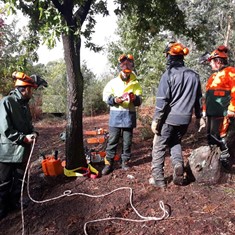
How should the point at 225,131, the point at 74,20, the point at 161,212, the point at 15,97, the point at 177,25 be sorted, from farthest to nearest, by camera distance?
the point at 177,25 → the point at 225,131 → the point at 74,20 → the point at 15,97 → the point at 161,212

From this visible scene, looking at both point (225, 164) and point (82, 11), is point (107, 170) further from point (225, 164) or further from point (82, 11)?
point (82, 11)

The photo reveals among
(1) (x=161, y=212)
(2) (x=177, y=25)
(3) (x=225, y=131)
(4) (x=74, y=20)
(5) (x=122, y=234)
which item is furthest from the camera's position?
(2) (x=177, y=25)

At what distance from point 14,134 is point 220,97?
10.6 ft

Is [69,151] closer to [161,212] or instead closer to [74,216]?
[74,216]

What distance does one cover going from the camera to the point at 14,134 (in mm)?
3604

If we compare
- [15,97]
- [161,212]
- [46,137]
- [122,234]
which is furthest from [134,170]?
[46,137]

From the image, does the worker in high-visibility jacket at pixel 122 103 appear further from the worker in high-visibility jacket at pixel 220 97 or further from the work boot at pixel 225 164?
the work boot at pixel 225 164

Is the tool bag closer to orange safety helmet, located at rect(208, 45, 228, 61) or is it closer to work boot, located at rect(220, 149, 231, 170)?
work boot, located at rect(220, 149, 231, 170)

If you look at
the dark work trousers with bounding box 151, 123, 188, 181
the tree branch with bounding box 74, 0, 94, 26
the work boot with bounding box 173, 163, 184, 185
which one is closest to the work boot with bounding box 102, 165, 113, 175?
the dark work trousers with bounding box 151, 123, 188, 181

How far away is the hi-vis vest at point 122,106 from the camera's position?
15.2 ft

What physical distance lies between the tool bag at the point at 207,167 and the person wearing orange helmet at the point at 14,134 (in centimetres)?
236

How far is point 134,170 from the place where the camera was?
482 centimetres

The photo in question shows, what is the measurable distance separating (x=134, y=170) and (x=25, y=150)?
194cm

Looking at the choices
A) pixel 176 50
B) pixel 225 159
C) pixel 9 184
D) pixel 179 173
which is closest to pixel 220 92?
pixel 225 159
